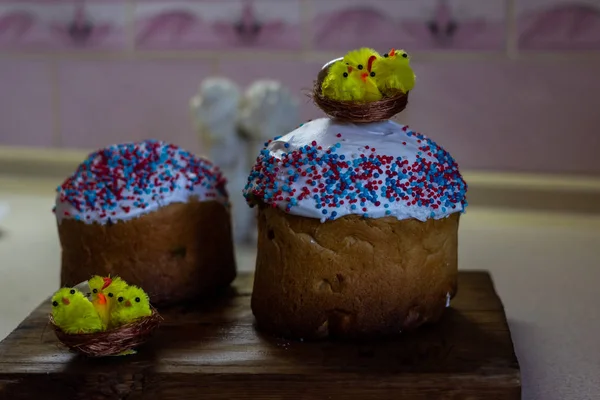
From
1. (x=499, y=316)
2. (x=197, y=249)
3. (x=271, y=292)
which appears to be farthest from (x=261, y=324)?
(x=499, y=316)

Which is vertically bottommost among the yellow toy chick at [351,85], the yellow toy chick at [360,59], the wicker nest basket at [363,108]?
the wicker nest basket at [363,108]

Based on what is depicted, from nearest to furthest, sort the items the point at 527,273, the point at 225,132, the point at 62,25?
the point at 527,273
the point at 225,132
the point at 62,25

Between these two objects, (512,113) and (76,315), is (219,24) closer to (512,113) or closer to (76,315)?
(512,113)

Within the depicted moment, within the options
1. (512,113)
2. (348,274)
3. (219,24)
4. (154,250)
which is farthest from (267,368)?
(219,24)

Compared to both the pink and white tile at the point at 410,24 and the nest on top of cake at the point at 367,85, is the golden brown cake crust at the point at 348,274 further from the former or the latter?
the pink and white tile at the point at 410,24

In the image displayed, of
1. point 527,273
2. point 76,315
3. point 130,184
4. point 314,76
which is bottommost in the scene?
point 527,273

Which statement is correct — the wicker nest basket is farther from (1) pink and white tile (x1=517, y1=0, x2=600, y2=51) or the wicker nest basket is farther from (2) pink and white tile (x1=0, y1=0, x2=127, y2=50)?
(2) pink and white tile (x1=0, y1=0, x2=127, y2=50)

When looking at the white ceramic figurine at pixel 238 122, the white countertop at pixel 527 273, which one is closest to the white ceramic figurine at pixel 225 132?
the white ceramic figurine at pixel 238 122
